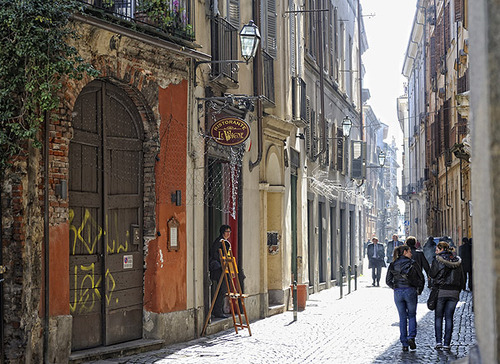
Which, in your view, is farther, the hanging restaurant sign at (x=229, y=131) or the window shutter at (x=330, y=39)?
the window shutter at (x=330, y=39)

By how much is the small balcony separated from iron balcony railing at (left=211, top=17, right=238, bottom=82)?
1655 millimetres

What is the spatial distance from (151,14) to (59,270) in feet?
13.0

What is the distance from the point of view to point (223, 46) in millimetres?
15578

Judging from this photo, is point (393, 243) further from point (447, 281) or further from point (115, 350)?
point (115, 350)

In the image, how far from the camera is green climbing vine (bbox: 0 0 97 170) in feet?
31.7

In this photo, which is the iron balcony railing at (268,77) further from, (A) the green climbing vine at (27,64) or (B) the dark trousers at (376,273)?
(B) the dark trousers at (376,273)

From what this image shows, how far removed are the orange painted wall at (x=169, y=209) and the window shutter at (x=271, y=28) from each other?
6256mm

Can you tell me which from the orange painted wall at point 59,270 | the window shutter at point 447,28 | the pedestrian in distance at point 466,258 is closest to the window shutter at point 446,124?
the window shutter at point 447,28

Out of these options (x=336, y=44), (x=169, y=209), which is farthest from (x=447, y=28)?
(x=169, y=209)

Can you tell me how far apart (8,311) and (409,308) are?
227 inches

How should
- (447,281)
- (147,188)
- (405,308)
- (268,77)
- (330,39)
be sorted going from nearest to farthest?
(447,281) < (405,308) < (147,188) < (268,77) < (330,39)

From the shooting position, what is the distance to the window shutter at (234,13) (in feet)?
54.5

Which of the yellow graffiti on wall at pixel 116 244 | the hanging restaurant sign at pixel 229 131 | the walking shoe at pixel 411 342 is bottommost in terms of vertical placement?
the walking shoe at pixel 411 342

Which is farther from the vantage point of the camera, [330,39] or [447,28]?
[447,28]
